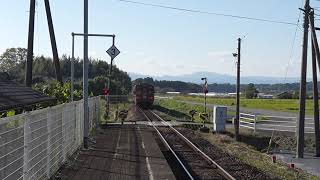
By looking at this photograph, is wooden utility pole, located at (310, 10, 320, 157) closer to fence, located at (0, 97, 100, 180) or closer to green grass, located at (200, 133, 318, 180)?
green grass, located at (200, 133, 318, 180)

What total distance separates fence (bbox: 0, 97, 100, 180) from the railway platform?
54 centimetres

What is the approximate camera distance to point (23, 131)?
9.26 meters

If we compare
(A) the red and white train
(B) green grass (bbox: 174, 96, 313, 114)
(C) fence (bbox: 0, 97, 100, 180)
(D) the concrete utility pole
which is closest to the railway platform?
(C) fence (bbox: 0, 97, 100, 180)

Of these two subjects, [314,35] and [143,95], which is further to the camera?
[143,95]

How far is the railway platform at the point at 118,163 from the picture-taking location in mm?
13672

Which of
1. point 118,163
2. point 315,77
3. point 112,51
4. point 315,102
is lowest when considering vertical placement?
point 118,163

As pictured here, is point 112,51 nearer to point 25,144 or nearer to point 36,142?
point 36,142

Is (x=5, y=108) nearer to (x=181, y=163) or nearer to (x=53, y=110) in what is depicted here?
(x=53, y=110)

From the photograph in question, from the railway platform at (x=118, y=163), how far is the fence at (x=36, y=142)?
1.78 feet

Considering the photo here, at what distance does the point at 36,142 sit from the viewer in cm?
1059

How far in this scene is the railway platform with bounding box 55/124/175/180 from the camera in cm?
1367

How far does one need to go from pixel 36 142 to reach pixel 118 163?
18.2 feet

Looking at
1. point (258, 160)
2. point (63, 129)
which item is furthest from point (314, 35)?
point (63, 129)

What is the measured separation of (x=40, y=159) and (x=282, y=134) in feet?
70.8
